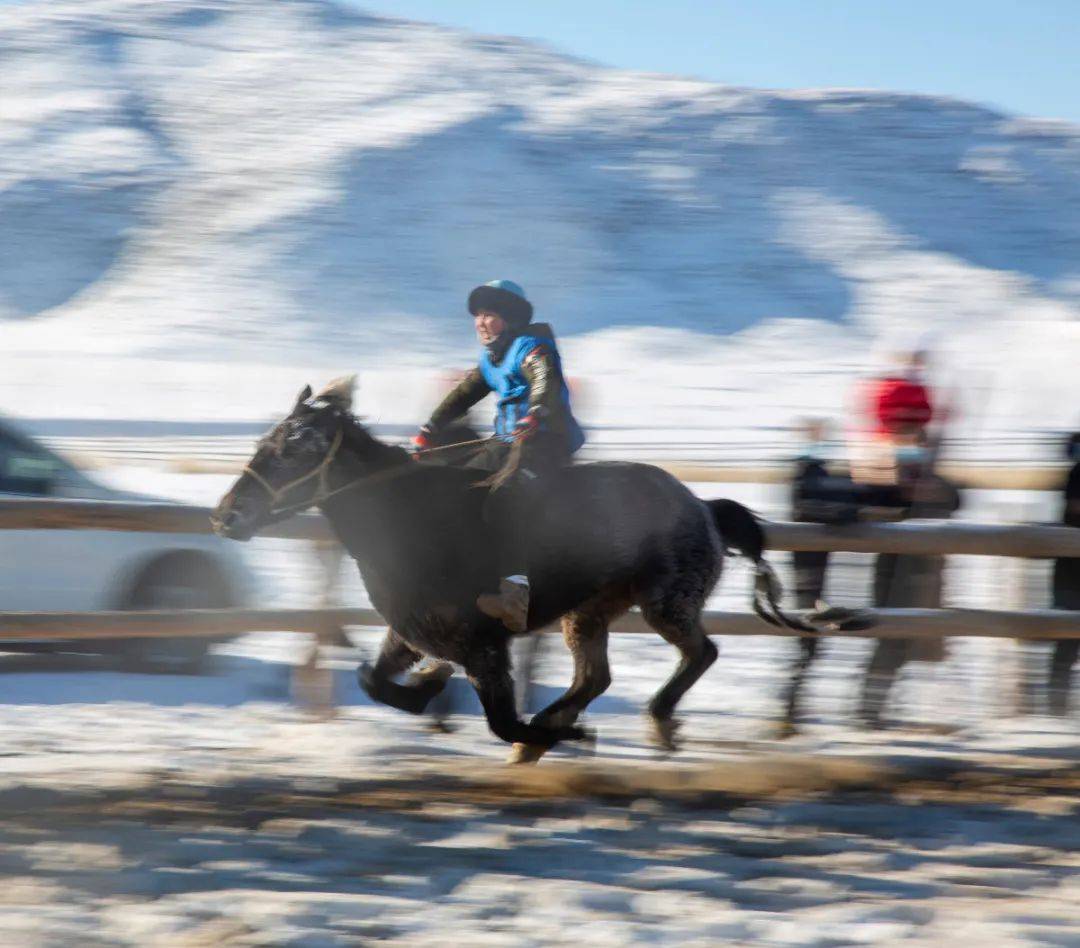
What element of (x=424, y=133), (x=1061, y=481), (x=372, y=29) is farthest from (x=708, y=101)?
(x=1061, y=481)

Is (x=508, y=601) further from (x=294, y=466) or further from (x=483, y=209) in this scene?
(x=483, y=209)

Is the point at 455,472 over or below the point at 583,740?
over

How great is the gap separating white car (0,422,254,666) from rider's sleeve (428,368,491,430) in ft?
8.06

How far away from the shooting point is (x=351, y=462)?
6371mm

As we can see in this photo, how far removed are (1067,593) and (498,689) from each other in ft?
11.7

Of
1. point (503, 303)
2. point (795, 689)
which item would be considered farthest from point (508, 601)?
point (795, 689)

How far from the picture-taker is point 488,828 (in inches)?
228

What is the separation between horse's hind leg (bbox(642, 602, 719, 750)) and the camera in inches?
276

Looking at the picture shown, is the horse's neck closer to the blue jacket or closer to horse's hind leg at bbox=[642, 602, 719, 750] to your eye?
the blue jacket

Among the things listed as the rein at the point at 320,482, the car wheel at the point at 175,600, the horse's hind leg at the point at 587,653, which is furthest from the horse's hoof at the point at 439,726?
the rein at the point at 320,482

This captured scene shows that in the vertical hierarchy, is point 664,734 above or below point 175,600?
above

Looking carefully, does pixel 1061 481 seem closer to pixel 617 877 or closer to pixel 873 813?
pixel 873 813

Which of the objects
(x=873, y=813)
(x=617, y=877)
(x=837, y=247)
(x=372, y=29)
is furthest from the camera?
(x=372, y=29)

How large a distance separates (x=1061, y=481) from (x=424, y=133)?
257 feet
